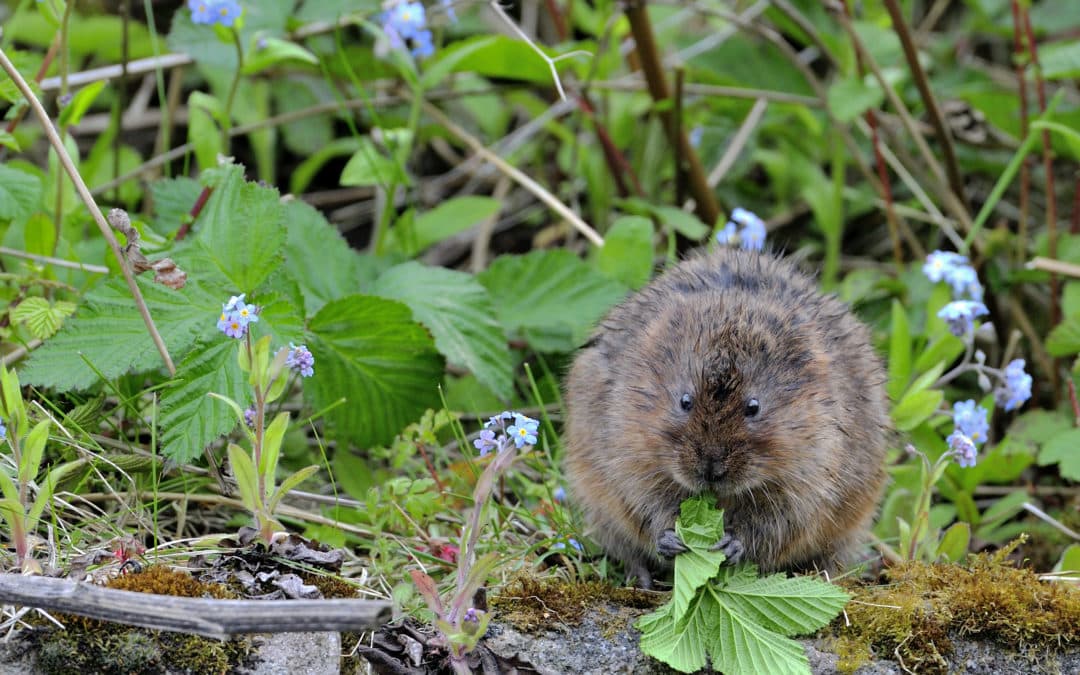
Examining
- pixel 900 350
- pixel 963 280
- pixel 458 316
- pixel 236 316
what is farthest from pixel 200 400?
pixel 963 280

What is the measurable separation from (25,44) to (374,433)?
13.4 feet

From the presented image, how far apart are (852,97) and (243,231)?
2.72m

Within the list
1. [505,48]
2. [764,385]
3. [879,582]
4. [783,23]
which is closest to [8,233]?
[505,48]

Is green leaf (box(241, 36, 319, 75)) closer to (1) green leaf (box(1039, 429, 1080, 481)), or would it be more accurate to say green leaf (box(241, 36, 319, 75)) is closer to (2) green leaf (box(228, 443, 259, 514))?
(2) green leaf (box(228, 443, 259, 514))

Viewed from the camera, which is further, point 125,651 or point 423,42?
point 423,42

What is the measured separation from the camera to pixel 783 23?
5754 mm

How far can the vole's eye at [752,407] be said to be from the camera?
311 centimetres

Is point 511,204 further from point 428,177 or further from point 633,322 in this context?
point 633,322

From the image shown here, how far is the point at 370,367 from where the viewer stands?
388 centimetres

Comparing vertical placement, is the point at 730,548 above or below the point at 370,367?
below

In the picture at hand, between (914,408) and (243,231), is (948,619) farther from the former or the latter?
(243,231)

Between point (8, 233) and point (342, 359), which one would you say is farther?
point (8, 233)

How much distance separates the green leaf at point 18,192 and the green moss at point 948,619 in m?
2.69

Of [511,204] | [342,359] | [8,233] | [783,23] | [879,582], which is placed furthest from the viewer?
[511,204]
